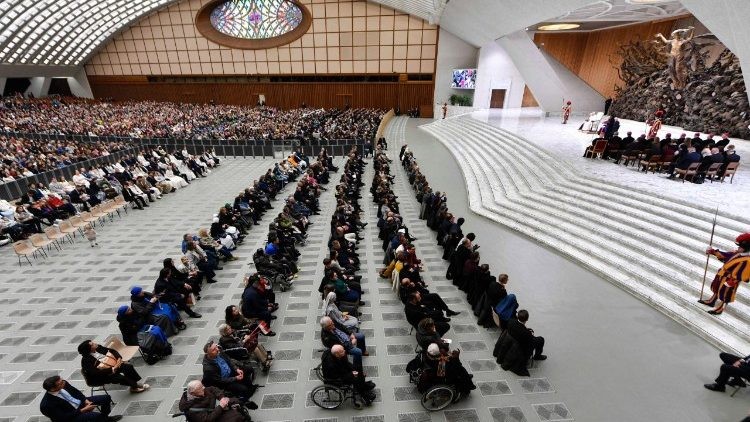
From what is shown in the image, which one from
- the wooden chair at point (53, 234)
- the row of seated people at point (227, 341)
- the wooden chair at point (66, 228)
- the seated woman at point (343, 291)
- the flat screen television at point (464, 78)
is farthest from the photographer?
the flat screen television at point (464, 78)

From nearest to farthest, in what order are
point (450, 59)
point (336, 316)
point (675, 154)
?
point (336, 316) → point (675, 154) → point (450, 59)

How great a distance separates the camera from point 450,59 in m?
32.1

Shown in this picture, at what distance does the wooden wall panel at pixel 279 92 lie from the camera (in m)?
35.0

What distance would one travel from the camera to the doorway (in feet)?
96.8

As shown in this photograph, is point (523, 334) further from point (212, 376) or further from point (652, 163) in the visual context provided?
point (652, 163)

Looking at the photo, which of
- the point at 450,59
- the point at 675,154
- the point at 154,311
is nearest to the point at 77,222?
the point at 154,311

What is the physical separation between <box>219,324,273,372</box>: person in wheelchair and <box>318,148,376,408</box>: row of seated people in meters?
0.88

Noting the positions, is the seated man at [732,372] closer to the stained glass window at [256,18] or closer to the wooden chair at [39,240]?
the wooden chair at [39,240]

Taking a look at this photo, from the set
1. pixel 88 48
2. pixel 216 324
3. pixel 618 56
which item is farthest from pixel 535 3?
pixel 88 48

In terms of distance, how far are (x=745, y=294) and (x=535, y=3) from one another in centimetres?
1191

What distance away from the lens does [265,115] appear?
29.3m

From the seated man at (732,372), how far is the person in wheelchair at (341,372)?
13.9 feet

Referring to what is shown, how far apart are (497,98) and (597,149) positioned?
2061 centimetres

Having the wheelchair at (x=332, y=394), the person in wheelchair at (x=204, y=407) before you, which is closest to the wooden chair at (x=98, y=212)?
the person in wheelchair at (x=204, y=407)
